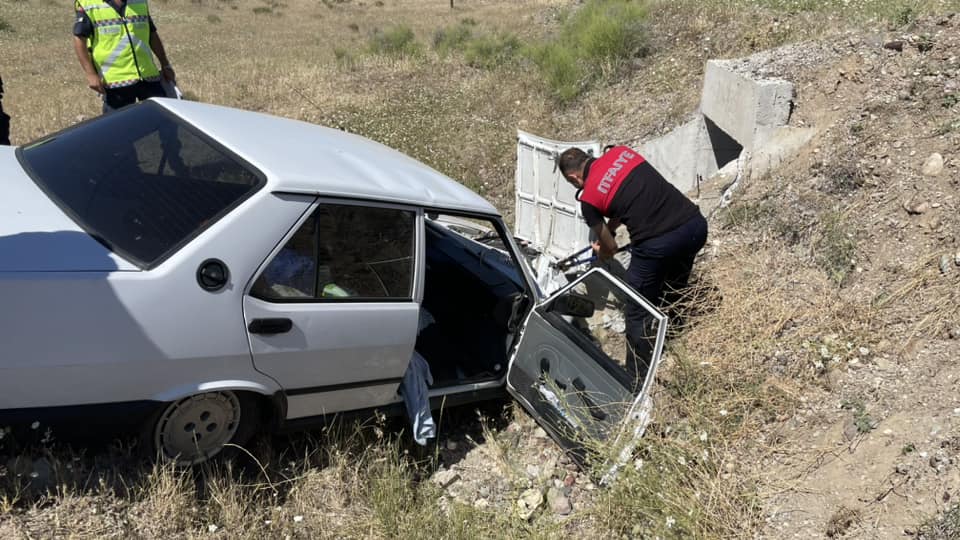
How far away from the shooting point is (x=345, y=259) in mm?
3492

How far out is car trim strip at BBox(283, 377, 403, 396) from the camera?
3434 mm

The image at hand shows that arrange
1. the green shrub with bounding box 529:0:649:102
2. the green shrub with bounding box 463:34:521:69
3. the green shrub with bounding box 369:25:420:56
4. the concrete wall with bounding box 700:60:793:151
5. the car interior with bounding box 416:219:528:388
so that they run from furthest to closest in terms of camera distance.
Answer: the green shrub with bounding box 369:25:420:56, the green shrub with bounding box 463:34:521:69, the green shrub with bounding box 529:0:649:102, the concrete wall with bounding box 700:60:793:151, the car interior with bounding box 416:219:528:388

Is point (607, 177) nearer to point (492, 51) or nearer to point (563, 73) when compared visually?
point (563, 73)

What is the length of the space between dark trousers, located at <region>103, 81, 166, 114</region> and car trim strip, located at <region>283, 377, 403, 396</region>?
12.9 feet

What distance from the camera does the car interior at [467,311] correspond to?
4344 millimetres

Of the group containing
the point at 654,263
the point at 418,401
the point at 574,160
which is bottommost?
the point at 418,401

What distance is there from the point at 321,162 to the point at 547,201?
11.0ft

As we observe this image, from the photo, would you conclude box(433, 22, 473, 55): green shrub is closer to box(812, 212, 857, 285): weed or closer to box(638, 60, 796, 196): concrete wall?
box(638, 60, 796, 196): concrete wall

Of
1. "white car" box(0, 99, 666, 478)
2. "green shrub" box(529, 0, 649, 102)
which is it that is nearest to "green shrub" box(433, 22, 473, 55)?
"green shrub" box(529, 0, 649, 102)

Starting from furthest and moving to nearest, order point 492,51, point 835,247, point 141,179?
1. point 492,51
2. point 835,247
3. point 141,179

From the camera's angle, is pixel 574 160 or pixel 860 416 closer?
pixel 860 416

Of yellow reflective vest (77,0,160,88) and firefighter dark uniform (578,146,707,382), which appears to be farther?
yellow reflective vest (77,0,160,88)

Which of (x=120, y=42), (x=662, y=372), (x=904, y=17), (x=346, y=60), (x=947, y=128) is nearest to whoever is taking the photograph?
(x=662, y=372)

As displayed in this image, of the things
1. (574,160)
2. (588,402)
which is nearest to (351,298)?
(588,402)
